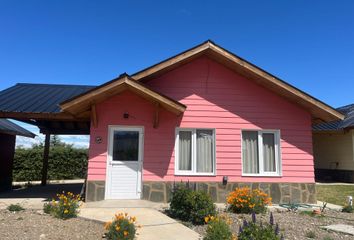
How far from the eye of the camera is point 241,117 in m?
9.42

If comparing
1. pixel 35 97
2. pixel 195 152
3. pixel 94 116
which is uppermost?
pixel 35 97

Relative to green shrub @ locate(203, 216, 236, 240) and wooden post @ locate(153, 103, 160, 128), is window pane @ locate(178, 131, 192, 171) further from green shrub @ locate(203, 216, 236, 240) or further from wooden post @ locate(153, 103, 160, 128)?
green shrub @ locate(203, 216, 236, 240)

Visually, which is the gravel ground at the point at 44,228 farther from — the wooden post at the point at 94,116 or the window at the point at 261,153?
the window at the point at 261,153

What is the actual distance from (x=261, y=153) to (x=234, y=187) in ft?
4.56

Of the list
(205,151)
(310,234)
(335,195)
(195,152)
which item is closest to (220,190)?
(205,151)

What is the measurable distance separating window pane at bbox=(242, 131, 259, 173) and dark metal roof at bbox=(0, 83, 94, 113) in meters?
5.76

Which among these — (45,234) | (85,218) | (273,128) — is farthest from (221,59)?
(45,234)

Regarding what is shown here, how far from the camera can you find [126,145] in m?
8.84

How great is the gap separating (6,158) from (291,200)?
→ 11.2 meters

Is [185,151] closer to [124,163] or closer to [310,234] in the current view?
[124,163]

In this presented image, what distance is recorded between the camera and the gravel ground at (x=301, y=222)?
18.7ft

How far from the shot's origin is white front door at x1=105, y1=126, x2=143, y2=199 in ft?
28.3

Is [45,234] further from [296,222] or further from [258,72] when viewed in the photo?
[258,72]


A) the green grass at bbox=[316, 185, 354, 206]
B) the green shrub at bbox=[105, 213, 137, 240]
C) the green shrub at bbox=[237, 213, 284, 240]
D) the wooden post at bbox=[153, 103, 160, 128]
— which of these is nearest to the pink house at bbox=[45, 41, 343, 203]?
the wooden post at bbox=[153, 103, 160, 128]
